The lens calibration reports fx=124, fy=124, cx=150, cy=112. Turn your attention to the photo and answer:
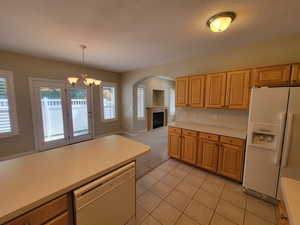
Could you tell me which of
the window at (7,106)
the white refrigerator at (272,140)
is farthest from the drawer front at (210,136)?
the window at (7,106)

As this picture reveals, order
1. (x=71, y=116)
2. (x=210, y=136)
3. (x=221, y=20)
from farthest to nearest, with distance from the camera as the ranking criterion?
(x=71, y=116)
(x=210, y=136)
(x=221, y=20)

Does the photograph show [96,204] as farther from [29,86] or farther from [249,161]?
[29,86]

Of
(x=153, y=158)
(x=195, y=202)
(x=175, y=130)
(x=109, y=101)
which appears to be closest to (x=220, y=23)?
(x=175, y=130)

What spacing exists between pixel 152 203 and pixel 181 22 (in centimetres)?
279

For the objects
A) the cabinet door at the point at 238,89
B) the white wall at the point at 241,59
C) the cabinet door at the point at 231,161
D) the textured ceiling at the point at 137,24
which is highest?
the textured ceiling at the point at 137,24

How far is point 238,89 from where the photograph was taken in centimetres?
241

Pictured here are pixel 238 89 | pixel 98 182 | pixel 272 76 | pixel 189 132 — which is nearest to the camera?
pixel 98 182

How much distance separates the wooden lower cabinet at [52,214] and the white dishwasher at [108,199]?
7 cm

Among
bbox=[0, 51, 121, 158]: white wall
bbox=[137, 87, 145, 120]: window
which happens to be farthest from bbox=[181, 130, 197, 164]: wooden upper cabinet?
bbox=[0, 51, 121, 158]: white wall

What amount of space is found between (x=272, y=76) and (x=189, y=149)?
2.01 metres

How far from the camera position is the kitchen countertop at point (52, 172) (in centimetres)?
82

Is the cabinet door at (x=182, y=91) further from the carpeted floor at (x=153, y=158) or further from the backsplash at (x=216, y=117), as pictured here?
the carpeted floor at (x=153, y=158)

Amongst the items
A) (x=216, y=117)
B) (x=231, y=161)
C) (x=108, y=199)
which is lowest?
(x=231, y=161)

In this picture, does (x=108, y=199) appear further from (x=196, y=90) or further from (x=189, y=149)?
(x=196, y=90)
